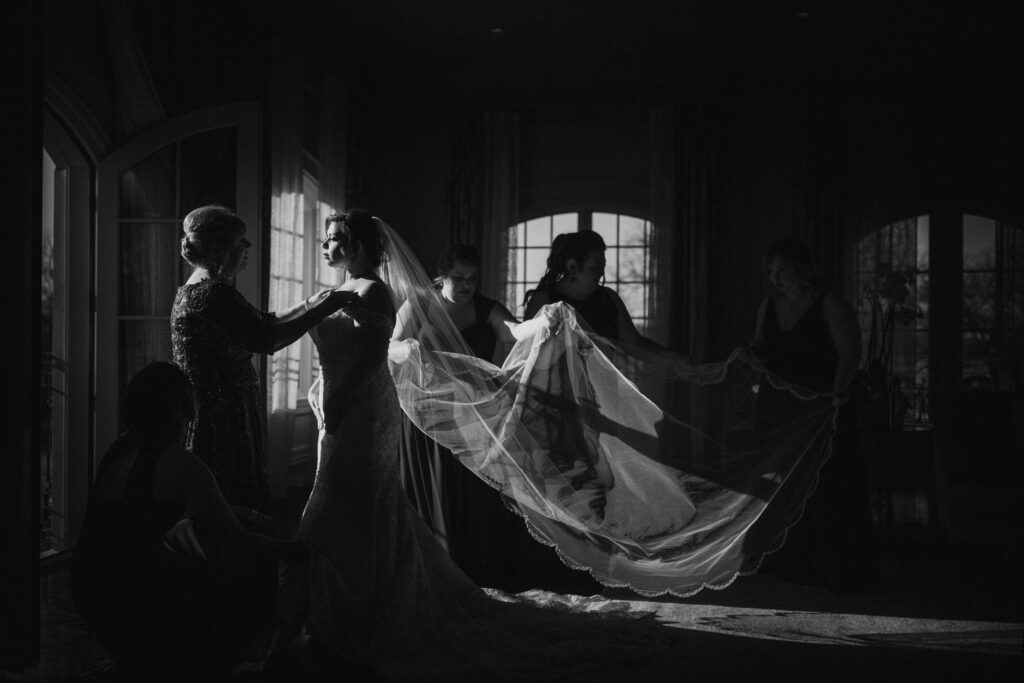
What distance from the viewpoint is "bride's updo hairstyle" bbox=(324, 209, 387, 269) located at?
3.08 m

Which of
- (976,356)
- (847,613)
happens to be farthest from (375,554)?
(976,356)

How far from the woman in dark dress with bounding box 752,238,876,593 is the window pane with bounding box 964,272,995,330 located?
15.1 feet

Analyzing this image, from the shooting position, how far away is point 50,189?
6.83 metres

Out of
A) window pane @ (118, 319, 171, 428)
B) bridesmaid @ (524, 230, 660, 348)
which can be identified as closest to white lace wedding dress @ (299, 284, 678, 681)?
bridesmaid @ (524, 230, 660, 348)

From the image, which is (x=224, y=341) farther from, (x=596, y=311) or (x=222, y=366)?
(x=596, y=311)

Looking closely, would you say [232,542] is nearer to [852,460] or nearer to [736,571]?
[736,571]

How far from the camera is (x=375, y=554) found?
10.0 ft

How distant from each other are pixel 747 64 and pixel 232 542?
6710 mm

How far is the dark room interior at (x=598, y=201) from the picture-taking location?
3.15m

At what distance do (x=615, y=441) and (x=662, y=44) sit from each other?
472 cm

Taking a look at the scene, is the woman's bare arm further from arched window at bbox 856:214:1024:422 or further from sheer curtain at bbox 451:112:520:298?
sheer curtain at bbox 451:112:520:298

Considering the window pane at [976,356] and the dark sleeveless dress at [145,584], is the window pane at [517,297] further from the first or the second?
the dark sleeveless dress at [145,584]

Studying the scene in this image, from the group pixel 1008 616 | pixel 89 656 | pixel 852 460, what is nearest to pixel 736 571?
pixel 852 460

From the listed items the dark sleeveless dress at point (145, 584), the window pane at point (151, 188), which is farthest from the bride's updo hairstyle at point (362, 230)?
the window pane at point (151, 188)
